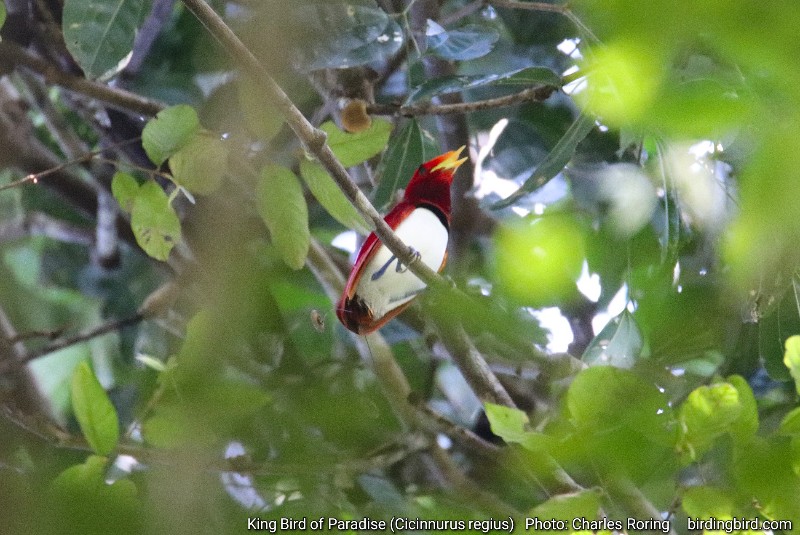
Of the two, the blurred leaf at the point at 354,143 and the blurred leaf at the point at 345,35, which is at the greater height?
the blurred leaf at the point at 345,35

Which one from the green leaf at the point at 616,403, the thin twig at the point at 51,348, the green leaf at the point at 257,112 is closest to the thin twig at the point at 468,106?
the green leaf at the point at 257,112

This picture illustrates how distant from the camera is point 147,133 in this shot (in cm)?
161

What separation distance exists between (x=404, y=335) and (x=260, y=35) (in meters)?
1.57

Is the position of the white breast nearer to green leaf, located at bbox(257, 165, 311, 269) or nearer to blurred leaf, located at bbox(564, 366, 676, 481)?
green leaf, located at bbox(257, 165, 311, 269)

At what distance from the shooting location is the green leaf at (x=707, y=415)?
1.21 m

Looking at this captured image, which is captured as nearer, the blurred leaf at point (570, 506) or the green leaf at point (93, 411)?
the blurred leaf at point (570, 506)

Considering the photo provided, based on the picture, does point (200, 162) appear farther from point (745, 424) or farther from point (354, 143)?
point (745, 424)

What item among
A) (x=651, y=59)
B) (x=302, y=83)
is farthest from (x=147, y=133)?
(x=651, y=59)

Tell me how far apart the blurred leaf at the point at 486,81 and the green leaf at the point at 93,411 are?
0.78 meters

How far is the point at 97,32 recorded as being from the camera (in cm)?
159

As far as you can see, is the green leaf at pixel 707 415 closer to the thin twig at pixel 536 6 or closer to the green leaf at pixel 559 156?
the green leaf at pixel 559 156

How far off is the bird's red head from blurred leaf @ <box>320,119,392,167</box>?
0.84 ft

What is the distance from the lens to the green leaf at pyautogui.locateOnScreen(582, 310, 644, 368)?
4.55 feet

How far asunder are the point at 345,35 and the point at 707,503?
3.54 feet
